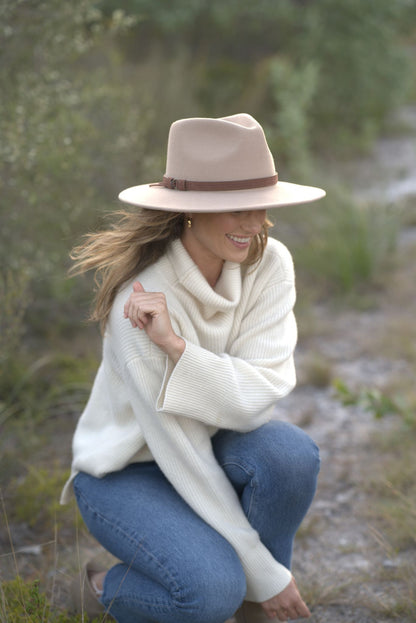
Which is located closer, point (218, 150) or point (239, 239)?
point (218, 150)

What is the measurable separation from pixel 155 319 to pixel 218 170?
416 mm

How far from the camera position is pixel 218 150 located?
70.5 inches

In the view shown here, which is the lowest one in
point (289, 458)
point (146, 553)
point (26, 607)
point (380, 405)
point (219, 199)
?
point (380, 405)

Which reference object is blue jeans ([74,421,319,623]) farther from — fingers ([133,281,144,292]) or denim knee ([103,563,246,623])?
fingers ([133,281,144,292])

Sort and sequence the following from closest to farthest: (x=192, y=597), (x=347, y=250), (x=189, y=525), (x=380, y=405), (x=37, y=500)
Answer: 1. (x=192, y=597)
2. (x=189, y=525)
3. (x=37, y=500)
4. (x=380, y=405)
5. (x=347, y=250)

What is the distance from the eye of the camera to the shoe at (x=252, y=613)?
6.29 ft

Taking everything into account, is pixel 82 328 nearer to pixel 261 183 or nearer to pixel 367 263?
pixel 367 263

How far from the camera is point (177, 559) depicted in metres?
1.70

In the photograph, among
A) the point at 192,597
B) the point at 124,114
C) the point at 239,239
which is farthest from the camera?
the point at 124,114

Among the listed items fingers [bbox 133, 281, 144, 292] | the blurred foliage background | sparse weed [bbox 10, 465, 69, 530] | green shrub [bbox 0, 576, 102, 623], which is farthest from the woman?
the blurred foliage background

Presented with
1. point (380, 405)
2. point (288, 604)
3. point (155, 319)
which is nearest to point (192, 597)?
point (288, 604)

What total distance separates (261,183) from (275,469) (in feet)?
2.50

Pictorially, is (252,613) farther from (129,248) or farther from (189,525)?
(129,248)

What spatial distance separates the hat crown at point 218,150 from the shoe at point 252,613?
1159 millimetres
